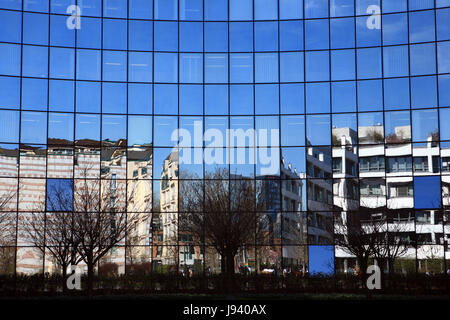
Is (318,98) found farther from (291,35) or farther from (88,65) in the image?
(88,65)

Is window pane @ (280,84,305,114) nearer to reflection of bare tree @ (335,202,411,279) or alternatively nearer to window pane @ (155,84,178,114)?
window pane @ (155,84,178,114)

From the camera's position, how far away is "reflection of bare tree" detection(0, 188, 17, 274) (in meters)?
46.0

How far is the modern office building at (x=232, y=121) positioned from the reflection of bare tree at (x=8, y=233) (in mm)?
92

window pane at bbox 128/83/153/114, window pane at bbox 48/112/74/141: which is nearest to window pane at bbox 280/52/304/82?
window pane at bbox 128/83/153/114

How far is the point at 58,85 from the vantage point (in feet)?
159

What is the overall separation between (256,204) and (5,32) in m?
20.5

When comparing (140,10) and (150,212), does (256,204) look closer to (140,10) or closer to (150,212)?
(150,212)

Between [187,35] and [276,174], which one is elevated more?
[187,35]

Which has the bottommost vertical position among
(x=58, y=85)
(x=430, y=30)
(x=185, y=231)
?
(x=185, y=231)

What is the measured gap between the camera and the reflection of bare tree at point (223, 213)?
129 ft

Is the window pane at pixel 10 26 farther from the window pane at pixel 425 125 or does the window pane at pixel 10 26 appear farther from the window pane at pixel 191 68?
the window pane at pixel 425 125

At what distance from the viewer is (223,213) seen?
40406 millimetres
